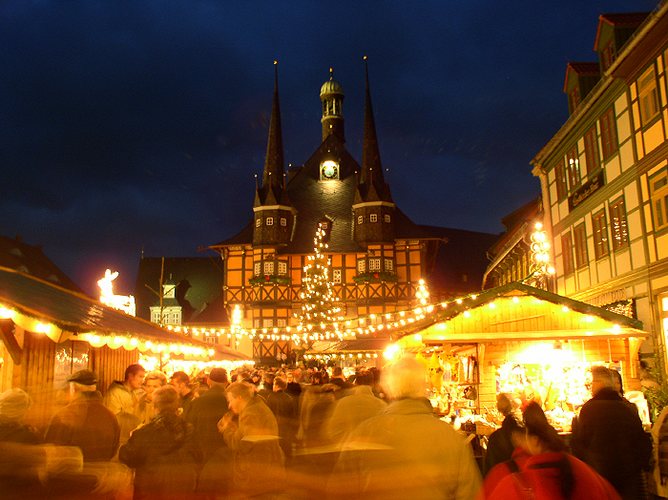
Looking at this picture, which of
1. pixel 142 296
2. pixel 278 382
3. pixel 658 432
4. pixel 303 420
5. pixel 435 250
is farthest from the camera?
pixel 142 296

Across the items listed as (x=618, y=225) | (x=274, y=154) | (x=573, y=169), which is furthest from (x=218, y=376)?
(x=274, y=154)

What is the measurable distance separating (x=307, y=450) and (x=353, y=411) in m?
1.52

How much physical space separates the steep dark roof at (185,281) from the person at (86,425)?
6256 cm

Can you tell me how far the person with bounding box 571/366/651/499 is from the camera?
19.0 feet

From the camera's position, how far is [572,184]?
73.6ft

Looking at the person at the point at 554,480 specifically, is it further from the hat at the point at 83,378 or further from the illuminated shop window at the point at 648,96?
the illuminated shop window at the point at 648,96

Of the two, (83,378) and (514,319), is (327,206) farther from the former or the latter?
(83,378)

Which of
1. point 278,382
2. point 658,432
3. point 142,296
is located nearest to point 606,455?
point 658,432

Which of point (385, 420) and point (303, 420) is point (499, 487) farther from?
point (303, 420)

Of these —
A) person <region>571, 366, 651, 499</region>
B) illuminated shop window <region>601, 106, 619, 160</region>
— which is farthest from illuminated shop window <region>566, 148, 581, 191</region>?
person <region>571, 366, 651, 499</region>

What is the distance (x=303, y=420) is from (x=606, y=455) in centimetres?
414

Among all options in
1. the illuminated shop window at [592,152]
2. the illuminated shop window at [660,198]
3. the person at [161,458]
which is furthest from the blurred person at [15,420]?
the illuminated shop window at [592,152]

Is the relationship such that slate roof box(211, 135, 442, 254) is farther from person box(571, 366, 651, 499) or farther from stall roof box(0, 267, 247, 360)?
person box(571, 366, 651, 499)

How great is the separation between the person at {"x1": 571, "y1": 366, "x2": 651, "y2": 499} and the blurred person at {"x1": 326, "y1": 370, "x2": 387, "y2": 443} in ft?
6.32
